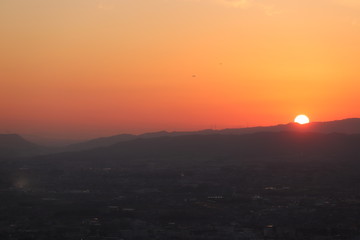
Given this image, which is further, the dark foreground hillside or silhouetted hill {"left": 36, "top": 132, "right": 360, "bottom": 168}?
silhouetted hill {"left": 36, "top": 132, "right": 360, "bottom": 168}

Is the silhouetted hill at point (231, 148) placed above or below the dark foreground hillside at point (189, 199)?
above

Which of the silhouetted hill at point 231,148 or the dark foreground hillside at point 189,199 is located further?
the silhouetted hill at point 231,148

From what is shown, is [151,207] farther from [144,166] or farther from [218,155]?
[218,155]

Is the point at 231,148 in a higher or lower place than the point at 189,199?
higher

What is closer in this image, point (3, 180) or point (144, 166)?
point (3, 180)

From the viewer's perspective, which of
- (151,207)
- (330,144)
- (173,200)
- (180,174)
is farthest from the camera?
(330,144)

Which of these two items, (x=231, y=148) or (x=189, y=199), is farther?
(x=231, y=148)

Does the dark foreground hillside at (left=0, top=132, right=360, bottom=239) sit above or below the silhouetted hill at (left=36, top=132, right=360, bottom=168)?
below

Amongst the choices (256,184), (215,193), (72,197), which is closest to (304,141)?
(256,184)
